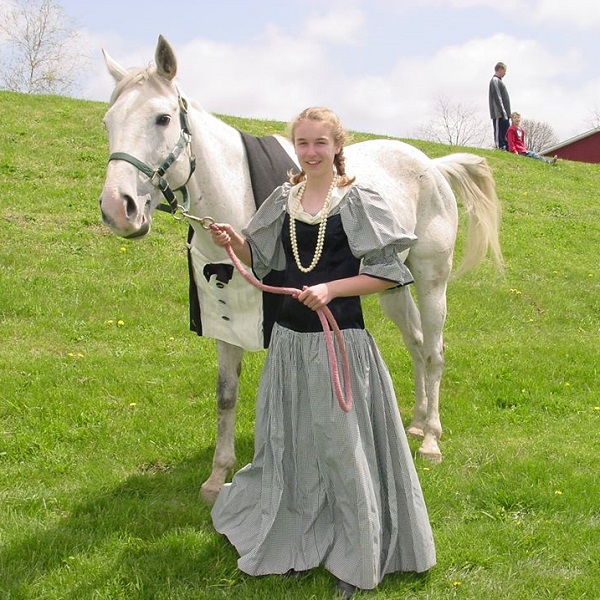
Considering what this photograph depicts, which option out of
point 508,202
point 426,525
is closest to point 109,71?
point 426,525

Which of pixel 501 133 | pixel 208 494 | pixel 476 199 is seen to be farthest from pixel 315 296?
pixel 501 133

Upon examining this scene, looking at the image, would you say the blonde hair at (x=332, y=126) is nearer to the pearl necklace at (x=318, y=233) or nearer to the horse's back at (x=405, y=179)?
the pearl necklace at (x=318, y=233)

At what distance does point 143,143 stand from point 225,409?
1.71m

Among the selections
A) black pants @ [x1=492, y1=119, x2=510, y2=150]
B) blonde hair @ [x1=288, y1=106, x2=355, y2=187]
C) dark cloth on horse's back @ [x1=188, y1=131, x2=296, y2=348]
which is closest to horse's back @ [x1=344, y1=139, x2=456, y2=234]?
dark cloth on horse's back @ [x1=188, y1=131, x2=296, y2=348]

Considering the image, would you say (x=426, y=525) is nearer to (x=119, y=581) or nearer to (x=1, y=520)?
(x=119, y=581)

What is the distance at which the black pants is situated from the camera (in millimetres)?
18516

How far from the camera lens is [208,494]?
13.8 feet

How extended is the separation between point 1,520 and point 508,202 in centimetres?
1235

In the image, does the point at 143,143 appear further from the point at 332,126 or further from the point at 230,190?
the point at 332,126

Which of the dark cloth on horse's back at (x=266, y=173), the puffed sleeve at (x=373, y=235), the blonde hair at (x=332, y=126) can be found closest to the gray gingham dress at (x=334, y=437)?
the puffed sleeve at (x=373, y=235)

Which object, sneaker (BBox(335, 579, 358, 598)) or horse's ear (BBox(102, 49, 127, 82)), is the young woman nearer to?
sneaker (BBox(335, 579, 358, 598))

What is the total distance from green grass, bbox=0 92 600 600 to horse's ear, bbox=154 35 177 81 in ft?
7.47

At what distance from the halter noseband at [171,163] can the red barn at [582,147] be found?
110 feet

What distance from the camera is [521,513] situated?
4113 mm
